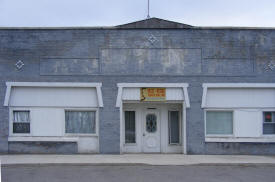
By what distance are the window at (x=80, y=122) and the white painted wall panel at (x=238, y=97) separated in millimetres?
4978

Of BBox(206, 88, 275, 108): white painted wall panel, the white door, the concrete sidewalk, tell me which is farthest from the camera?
the white door

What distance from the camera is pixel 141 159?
13961 mm

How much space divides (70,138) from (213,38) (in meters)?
7.35

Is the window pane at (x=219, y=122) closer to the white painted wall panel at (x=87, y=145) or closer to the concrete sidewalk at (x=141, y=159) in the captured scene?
the concrete sidewalk at (x=141, y=159)

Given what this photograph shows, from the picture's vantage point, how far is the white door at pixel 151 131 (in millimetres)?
16016

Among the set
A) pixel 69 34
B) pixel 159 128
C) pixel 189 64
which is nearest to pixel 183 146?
pixel 159 128

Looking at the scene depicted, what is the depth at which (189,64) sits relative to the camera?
611 inches

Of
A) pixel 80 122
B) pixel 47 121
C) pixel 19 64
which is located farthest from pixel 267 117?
pixel 19 64

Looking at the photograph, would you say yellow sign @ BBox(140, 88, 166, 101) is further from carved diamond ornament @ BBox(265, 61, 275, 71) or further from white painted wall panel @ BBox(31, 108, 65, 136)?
carved diamond ornament @ BBox(265, 61, 275, 71)

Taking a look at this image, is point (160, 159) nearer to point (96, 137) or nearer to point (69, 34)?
point (96, 137)

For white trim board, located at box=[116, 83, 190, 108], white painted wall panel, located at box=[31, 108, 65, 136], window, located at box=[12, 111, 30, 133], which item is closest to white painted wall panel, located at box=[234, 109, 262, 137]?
white trim board, located at box=[116, 83, 190, 108]

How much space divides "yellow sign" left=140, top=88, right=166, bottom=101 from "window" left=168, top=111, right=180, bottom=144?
45.8 inches

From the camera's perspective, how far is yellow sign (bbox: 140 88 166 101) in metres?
15.4

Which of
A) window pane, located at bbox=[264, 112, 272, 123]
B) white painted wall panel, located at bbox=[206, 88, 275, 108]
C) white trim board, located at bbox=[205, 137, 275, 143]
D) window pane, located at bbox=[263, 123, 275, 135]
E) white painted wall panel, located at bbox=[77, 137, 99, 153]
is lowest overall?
white painted wall panel, located at bbox=[77, 137, 99, 153]
